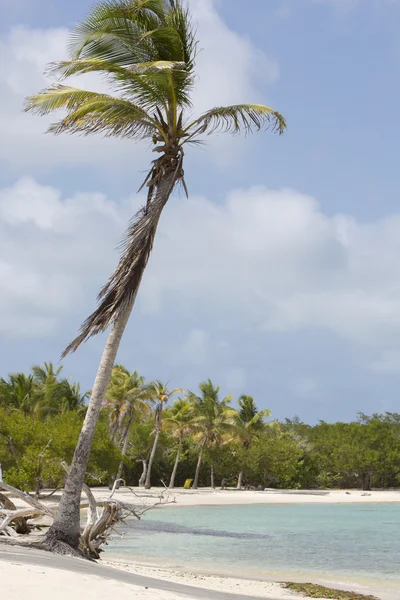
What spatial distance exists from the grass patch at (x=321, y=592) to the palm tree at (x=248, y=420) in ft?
137

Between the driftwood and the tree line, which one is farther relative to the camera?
the tree line

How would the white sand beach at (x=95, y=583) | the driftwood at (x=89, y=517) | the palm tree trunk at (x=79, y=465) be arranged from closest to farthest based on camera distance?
the white sand beach at (x=95, y=583)
the palm tree trunk at (x=79, y=465)
the driftwood at (x=89, y=517)

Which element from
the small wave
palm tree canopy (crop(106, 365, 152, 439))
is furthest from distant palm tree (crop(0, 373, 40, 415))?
the small wave

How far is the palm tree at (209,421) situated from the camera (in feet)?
173

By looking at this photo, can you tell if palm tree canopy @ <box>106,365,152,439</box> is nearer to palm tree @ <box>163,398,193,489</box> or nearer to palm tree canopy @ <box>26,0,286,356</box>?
palm tree @ <box>163,398,193,489</box>

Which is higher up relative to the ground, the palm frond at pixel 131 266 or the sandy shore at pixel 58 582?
the palm frond at pixel 131 266

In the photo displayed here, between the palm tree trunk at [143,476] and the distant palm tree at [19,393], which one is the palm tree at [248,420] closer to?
the palm tree trunk at [143,476]

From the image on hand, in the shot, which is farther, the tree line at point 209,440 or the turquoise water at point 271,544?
the tree line at point 209,440

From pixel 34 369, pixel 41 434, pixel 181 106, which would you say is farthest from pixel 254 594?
pixel 34 369

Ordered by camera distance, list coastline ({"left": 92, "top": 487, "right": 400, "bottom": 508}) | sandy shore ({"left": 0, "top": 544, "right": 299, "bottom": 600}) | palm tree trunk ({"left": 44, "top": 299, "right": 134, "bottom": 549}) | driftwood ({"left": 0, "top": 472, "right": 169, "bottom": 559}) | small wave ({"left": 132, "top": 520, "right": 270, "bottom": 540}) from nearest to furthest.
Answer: sandy shore ({"left": 0, "top": 544, "right": 299, "bottom": 600}) → palm tree trunk ({"left": 44, "top": 299, "right": 134, "bottom": 549}) → driftwood ({"left": 0, "top": 472, "right": 169, "bottom": 559}) → small wave ({"left": 132, "top": 520, "right": 270, "bottom": 540}) → coastline ({"left": 92, "top": 487, "right": 400, "bottom": 508})

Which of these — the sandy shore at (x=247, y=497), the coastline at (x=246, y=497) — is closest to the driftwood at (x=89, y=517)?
the sandy shore at (x=247, y=497)

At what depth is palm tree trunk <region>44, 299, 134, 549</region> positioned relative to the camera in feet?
36.6

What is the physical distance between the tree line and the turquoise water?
512 inches

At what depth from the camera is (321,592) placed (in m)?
12.6
